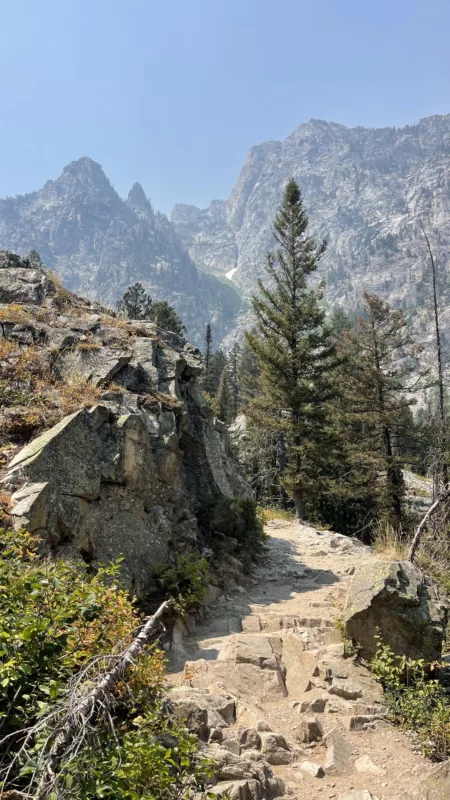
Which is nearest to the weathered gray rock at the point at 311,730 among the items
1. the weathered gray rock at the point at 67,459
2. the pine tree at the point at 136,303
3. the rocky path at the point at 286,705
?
the rocky path at the point at 286,705

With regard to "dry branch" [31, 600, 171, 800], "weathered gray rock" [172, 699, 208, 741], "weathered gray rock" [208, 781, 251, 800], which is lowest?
"weathered gray rock" [208, 781, 251, 800]

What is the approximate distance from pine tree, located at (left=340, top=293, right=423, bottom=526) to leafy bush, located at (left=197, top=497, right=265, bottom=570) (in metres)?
9.78

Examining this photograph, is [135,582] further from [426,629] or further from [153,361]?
[153,361]

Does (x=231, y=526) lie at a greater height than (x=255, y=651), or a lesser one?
greater

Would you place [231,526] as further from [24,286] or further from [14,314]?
[24,286]

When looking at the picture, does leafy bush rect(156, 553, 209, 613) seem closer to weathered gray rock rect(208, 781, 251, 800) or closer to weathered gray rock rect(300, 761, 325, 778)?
weathered gray rock rect(300, 761, 325, 778)

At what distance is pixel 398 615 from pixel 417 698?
0.92 meters

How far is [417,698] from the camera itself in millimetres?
5191

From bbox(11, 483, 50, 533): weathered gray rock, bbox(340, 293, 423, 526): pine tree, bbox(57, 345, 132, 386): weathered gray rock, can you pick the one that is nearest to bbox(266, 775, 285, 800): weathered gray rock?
bbox(11, 483, 50, 533): weathered gray rock

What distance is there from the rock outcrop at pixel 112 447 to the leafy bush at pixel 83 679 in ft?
7.88

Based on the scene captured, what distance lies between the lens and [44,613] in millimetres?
→ 3354

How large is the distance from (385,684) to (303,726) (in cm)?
148

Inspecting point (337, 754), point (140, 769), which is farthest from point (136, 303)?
point (140, 769)

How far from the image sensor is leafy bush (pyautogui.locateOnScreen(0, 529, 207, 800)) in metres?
2.52
